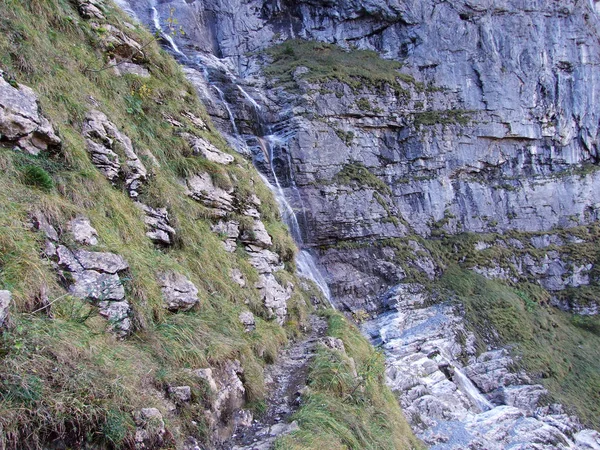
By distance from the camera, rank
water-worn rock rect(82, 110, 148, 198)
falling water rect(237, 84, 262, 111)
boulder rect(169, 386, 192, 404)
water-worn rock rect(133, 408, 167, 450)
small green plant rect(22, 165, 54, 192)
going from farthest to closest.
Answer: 1. falling water rect(237, 84, 262, 111)
2. water-worn rock rect(82, 110, 148, 198)
3. small green plant rect(22, 165, 54, 192)
4. boulder rect(169, 386, 192, 404)
5. water-worn rock rect(133, 408, 167, 450)

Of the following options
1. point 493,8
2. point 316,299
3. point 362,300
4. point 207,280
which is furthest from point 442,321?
point 493,8

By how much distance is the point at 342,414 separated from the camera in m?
4.98

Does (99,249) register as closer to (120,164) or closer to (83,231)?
(83,231)

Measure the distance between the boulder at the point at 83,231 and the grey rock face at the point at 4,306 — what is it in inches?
55.3

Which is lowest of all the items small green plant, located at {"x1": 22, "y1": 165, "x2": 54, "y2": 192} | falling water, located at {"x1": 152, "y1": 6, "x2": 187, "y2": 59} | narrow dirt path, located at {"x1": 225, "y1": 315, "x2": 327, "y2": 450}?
narrow dirt path, located at {"x1": 225, "y1": 315, "x2": 327, "y2": 450}

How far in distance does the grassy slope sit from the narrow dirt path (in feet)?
0.85

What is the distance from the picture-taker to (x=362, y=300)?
55.5 ft

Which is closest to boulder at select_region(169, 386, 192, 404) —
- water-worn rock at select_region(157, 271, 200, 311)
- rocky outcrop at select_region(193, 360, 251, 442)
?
rocky outcrop at select_region(193, 360, 251, 442)

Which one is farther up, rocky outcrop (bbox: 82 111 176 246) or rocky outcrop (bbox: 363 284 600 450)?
rocky outcrop (bbox: 82 111 176 246)

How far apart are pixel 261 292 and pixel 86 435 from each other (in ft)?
16.4

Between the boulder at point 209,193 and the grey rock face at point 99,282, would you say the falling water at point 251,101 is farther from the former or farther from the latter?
the grey rock face at point 99,282

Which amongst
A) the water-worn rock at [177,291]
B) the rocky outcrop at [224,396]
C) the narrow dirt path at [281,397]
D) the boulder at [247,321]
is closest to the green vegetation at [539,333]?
the narrow dirt path at [281,397]

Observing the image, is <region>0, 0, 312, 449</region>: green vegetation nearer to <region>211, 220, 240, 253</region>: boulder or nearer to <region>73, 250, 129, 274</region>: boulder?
<region>73, 250, 129, 274</region>: boulder

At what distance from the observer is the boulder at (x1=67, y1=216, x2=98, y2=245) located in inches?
162
